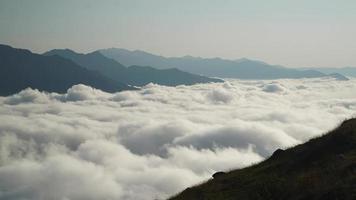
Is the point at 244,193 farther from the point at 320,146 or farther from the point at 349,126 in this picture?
the point at 349,126

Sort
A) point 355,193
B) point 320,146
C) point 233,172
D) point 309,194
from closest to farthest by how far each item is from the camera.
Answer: point 355,193
point 309,194
point 320,146
point 233,172

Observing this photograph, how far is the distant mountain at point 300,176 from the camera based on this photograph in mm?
19997

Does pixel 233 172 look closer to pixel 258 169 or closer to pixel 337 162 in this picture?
pixel 258 169

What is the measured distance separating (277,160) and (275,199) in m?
9.02

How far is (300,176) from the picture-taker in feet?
76.3

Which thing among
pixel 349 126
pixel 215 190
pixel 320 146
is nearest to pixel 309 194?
pixel 215 190

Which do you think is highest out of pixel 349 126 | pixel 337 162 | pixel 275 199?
pixel 349 126

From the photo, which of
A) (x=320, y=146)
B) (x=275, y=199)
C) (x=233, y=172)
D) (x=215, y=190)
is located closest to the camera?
(x=275, y=199)

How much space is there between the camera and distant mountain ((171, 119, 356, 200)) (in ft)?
65.6

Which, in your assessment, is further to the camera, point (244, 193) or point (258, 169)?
point (258, 169)

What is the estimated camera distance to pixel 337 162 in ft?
78.6

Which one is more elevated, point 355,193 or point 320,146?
point 320,146

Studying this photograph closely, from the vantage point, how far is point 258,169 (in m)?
28.7

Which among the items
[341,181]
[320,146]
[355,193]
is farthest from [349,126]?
[355,193]
